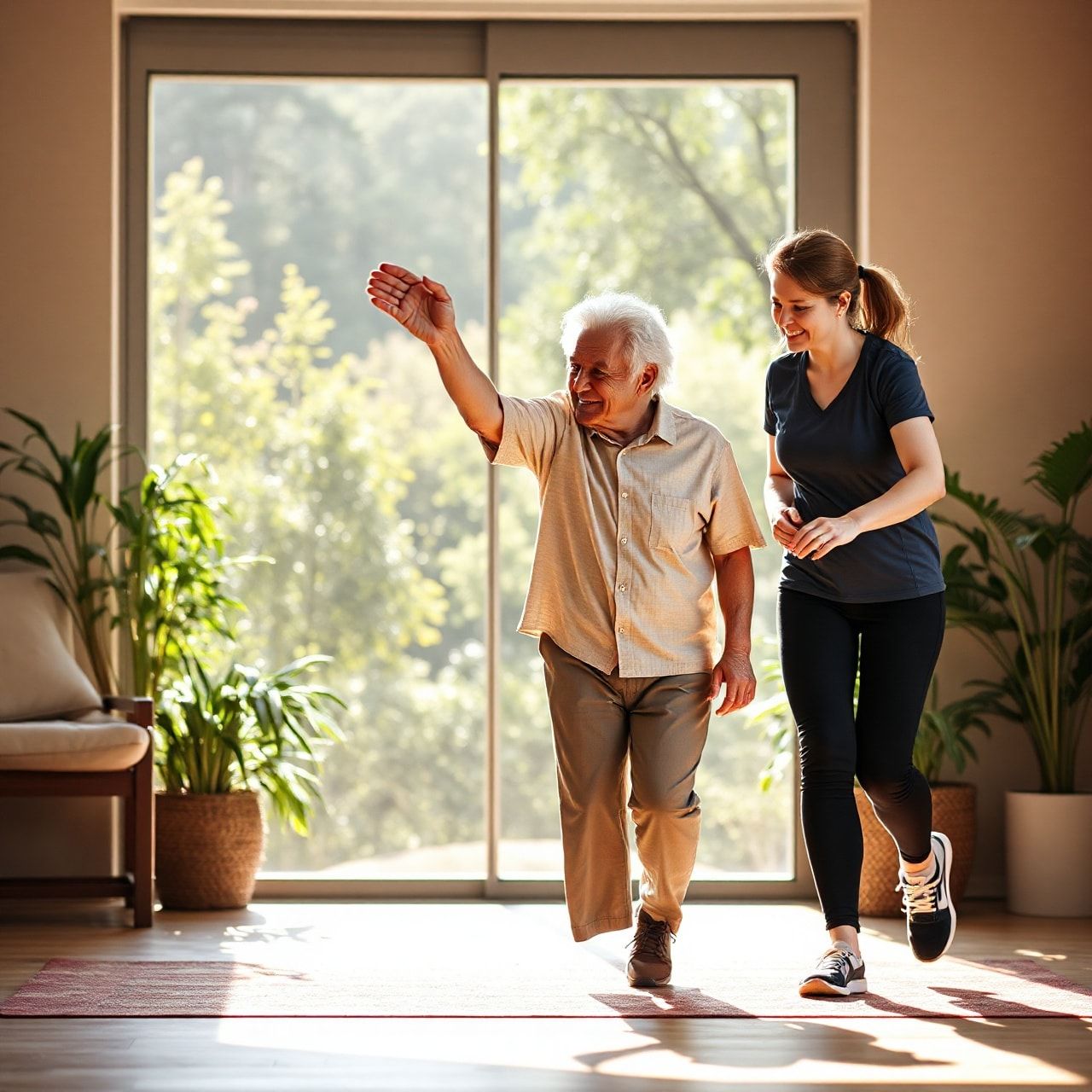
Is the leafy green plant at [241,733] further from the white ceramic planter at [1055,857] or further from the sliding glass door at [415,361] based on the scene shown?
the white ceramic planter at [1055,857]

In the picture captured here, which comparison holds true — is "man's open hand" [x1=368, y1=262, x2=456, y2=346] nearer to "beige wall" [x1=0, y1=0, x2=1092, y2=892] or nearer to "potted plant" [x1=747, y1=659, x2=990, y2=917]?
"potted plant" [x1=747, y1=659, x2=990, y2=917]

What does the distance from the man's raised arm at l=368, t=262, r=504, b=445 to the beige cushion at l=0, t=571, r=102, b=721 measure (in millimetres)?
1632

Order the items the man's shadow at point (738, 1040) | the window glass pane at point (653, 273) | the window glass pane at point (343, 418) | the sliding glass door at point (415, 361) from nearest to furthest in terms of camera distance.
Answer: the man's shadow at point (738, 1040)
the window glass pane at point (653, 273)
the sliding glass door at point (415, 361)
the window glass pane at point (343, 418)

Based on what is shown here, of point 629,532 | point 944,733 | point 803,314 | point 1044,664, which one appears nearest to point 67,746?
point 629,532

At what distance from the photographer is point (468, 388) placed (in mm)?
2766

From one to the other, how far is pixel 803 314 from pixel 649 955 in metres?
1.32

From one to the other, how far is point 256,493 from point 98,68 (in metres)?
1.53

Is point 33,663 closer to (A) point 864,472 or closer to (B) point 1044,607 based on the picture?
(A) point 864,472

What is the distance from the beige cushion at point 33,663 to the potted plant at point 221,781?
253 mm

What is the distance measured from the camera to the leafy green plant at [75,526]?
3.96 meters

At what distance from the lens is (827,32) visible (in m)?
4.36

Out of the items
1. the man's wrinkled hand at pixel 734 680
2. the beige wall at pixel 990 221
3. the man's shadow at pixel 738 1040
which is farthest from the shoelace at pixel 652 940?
the beige wall at pixel 990 221

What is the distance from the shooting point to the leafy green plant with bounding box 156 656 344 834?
3912 millimetres

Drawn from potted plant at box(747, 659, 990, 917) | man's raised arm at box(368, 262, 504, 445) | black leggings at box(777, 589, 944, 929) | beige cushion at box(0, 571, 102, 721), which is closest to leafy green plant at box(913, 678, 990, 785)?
potted plant at box(747, 659, 990, 917)
